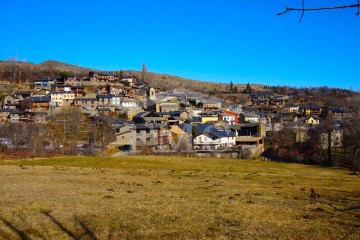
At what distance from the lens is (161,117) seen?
252 feet

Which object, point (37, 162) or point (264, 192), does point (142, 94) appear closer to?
point (37, 162)

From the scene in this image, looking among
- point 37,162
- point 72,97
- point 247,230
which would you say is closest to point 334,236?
point 247,230

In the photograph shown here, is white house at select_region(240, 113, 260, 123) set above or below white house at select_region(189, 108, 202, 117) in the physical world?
below

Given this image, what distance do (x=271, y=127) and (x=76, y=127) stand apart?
152 feet

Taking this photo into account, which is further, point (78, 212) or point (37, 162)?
point (37, 162)

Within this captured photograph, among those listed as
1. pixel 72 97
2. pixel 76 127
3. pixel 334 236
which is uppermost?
pixel 72 97

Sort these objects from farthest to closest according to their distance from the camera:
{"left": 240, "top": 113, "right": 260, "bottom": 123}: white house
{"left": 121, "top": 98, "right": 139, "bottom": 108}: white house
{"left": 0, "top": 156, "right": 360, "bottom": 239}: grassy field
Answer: {"left": 121, "top": 98, "right": 139, "bottom": 108}: white house
{"left": 240, "top": 113, "right": 260, "bottom": 123}: white house
{"left": 0, "top": 156, "right": 360, "bottom": 239}: grassy field

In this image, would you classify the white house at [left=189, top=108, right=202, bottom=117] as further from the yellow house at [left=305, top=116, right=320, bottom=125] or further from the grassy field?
the grassy field

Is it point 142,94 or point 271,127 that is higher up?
point 142,94

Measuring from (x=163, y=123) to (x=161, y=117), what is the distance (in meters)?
8.08

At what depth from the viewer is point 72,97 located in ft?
300

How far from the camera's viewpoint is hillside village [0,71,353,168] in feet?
190

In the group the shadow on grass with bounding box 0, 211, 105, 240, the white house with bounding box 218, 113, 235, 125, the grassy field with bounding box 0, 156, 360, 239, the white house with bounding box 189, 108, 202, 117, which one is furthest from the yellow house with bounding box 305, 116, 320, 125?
the shadow on grass with bounding box 0, 211, 105, 240

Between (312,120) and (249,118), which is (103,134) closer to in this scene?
(249,118)
